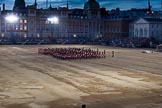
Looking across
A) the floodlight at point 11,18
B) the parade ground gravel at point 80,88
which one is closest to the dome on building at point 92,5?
the floodlight at point 11,18

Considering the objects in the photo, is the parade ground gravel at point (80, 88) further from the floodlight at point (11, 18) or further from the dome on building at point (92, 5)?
the dome on building at point (92, 5)

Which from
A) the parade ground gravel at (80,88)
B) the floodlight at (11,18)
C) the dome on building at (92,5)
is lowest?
the parade ground gravel at (80,88)

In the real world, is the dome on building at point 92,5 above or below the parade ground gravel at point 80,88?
above

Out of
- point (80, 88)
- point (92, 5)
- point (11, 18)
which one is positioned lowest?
point (80, 88)

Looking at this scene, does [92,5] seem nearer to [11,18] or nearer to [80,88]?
[11,18]

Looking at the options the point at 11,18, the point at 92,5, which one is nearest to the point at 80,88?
the point at 11,18

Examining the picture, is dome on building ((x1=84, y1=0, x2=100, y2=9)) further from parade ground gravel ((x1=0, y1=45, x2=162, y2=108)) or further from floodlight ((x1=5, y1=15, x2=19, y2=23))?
parade ground gravel ((x1=0, y1=45, x2=162, y2=108))

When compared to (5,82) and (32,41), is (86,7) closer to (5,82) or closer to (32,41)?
(32,41)

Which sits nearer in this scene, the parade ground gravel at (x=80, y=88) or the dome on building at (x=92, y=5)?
the parade ground gravel at (x=80, y=88)

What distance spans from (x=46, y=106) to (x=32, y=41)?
97.3 metres

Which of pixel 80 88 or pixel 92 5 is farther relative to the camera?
pixel 92 5

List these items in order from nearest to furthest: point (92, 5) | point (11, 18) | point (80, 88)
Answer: point (80, 88) → point (11, 18) → point (92, 5)

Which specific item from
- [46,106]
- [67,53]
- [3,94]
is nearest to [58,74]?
[3,94]

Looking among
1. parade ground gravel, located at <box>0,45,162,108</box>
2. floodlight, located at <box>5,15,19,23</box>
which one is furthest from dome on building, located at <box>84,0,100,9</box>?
parade ground gravel, located at <box>0,45,162,108</box>
